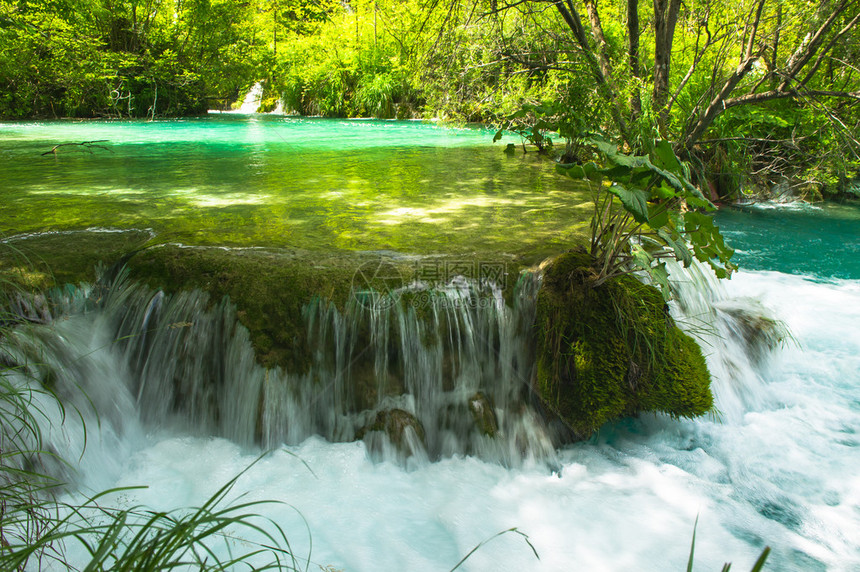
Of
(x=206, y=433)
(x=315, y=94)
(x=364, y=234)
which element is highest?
(x=315, y=94)

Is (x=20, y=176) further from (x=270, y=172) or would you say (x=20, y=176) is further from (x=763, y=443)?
(x=763, y=443)

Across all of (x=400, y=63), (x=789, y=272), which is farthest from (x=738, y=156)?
(x=400, y=63)

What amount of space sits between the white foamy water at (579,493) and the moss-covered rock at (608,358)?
31 centimetres

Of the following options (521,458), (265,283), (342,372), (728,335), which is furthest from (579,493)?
(265,283)

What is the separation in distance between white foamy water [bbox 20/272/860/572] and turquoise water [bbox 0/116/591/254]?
4.80ft

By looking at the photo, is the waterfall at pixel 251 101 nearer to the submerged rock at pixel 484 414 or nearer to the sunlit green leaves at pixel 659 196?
the submerged rock at pixel 484 414

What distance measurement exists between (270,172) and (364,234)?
145 inches

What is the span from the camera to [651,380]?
3219 millimetres

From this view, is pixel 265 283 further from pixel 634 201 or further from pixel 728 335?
pixel 728 335

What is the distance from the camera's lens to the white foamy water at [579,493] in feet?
8.38
